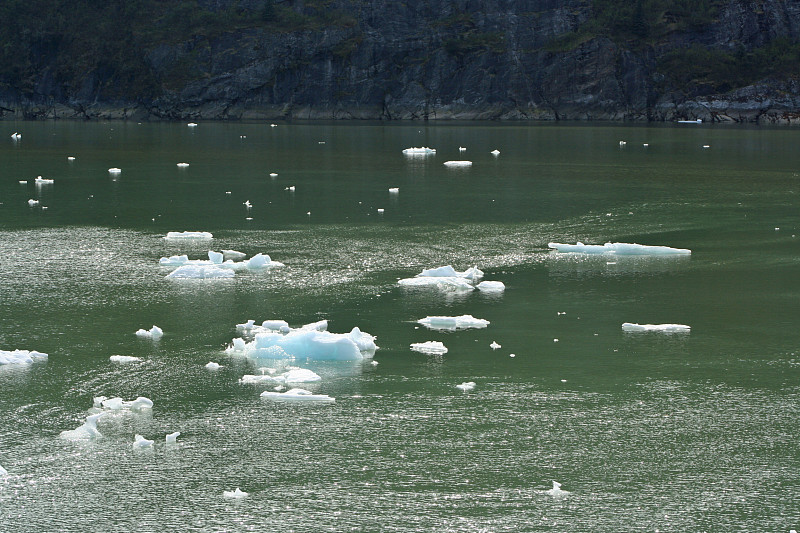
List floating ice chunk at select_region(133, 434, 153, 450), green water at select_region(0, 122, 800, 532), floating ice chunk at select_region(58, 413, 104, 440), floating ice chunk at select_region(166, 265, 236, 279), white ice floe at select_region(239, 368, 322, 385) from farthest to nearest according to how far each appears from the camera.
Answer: floating ice chunk at select_region(166, 265, 236, 279), white ice floe at select_region(239, 368, 322, 385), floating ice chunk at select_region(58, 413, 104, 440), floating ice chunk at select_region(133, 434, 153, 450), green water at select_region(0, 122, 800, 532)

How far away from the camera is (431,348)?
46.4 feet

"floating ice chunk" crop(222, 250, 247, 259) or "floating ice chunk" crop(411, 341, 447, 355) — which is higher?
"floating ice chunk" crop(222, 250, 247, 259)

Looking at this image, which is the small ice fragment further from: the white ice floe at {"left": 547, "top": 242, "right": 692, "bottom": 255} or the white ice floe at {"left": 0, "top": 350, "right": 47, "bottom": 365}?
the white ice floe at {"left": 547, "top": 242, "right": 692, "bottom": 255}

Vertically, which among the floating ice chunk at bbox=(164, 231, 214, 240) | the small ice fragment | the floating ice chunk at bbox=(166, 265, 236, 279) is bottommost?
the small ice fragment

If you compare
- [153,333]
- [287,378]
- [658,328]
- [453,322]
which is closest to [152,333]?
[153,333]

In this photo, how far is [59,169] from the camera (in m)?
39.9

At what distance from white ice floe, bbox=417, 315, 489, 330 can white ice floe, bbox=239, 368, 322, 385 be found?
2879 mm

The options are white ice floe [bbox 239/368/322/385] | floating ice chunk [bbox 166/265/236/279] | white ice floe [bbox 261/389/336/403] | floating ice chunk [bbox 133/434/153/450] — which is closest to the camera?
floating ice chunk [bbox 133/434/153/450]

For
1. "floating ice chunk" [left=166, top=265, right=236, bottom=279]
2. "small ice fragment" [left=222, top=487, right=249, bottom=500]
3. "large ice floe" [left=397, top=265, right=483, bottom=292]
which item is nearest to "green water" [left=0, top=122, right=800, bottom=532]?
"small ice fragment" [left=222, top=487, right=249, bottom=500]

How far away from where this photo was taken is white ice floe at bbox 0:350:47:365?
44.4 feet

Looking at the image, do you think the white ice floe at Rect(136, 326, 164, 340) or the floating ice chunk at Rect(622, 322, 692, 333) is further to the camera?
the floating ice chunk at Rect(622, 322, 692, 333)

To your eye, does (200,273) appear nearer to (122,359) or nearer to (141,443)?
(122,359)

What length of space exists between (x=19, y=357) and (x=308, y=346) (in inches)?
145

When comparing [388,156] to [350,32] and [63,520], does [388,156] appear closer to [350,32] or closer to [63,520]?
[63,520]
